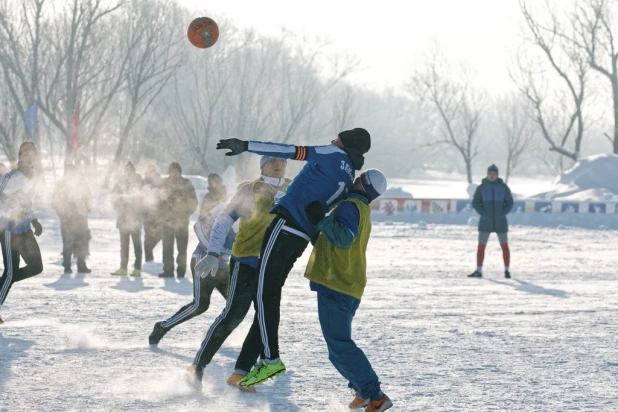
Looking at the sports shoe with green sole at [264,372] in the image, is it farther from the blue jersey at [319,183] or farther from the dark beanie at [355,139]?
the dark beanie at [355,139]

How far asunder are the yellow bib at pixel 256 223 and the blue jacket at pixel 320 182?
0.58 meters

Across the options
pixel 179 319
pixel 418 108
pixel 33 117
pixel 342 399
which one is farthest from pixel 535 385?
pixel 418 108

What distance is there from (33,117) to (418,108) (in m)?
78.4

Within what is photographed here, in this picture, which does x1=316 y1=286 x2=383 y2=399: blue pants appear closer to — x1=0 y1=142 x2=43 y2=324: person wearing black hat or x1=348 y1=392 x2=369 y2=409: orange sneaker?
x1=348 y1=392 x2=369 y2=409: orange sneaker

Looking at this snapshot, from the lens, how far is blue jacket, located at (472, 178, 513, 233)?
13.3 meters

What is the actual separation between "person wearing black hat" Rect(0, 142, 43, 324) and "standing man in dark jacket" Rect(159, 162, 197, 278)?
4.60 metres

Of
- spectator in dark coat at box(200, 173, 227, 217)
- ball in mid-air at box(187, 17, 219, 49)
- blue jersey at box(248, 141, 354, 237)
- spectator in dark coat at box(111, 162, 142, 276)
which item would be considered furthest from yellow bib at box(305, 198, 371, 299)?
spectator in dark coat at box(111, 162, 142, 276)

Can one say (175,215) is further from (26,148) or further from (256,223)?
(256,223)

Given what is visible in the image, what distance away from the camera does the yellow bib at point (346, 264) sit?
484 centimetres

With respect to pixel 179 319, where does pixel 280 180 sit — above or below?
above

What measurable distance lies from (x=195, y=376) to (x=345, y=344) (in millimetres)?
1253

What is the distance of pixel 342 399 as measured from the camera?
5.42 metres

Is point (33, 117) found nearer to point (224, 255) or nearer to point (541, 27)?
point (541, 27)

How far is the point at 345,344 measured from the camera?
15.9ft
